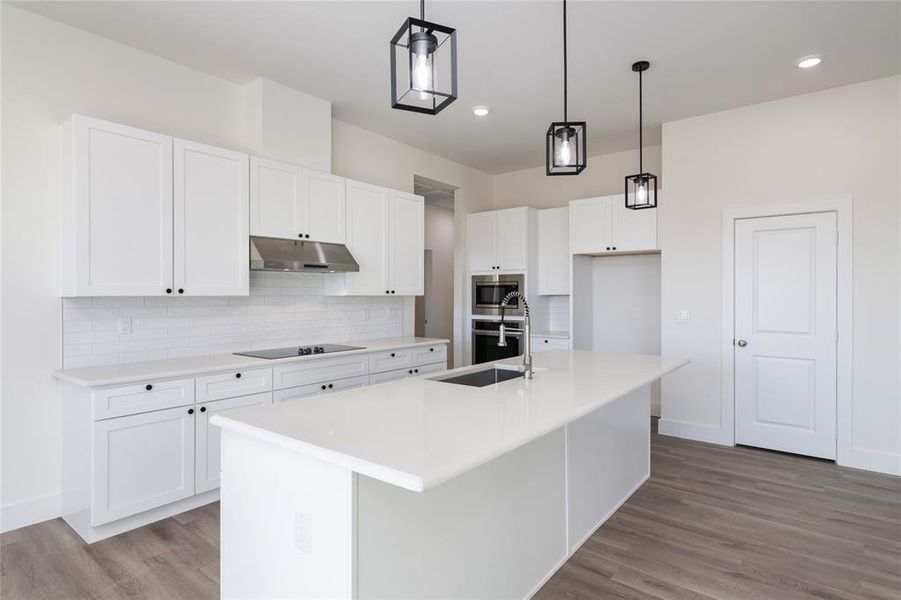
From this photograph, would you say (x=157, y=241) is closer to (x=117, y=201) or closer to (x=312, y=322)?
(x=117, y=201)

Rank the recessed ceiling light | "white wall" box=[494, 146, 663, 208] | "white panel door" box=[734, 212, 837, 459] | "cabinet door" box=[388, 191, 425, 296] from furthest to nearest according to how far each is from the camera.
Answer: "white wall" box=[494, 146, 663, 208] < "cabinet door" box=[388, 191, 425, 296] < "white panel door" box=[734, 212, 837, 459] < the recessed ceiling light

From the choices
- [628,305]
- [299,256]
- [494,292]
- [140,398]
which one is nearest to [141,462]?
[140,398]

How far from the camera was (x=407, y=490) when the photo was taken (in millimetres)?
1626

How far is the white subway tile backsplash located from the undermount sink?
194cm

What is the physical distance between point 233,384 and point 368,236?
1785 millimetres

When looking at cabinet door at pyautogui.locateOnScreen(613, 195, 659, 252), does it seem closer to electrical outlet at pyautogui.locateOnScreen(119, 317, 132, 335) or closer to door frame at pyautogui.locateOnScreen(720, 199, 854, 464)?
door frame at pyautogui.locateOnScreen(720, 199, 854, 464)

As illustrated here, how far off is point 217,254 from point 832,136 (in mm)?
4689

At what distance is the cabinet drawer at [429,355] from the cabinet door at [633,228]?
2.07 m

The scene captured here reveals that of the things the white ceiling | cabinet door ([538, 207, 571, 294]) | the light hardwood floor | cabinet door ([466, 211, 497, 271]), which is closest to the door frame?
the light hardwood floor

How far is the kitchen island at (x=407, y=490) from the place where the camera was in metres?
1.44

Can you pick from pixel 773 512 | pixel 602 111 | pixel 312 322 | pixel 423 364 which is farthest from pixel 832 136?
pixel 312 322

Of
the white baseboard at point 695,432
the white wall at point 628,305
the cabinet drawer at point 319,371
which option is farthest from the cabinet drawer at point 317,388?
the white wall at point 628,305

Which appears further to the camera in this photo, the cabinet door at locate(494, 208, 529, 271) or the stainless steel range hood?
the cabinet door at locate(494, 208, 529, 271)

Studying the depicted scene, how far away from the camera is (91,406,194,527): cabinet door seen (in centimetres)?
260
